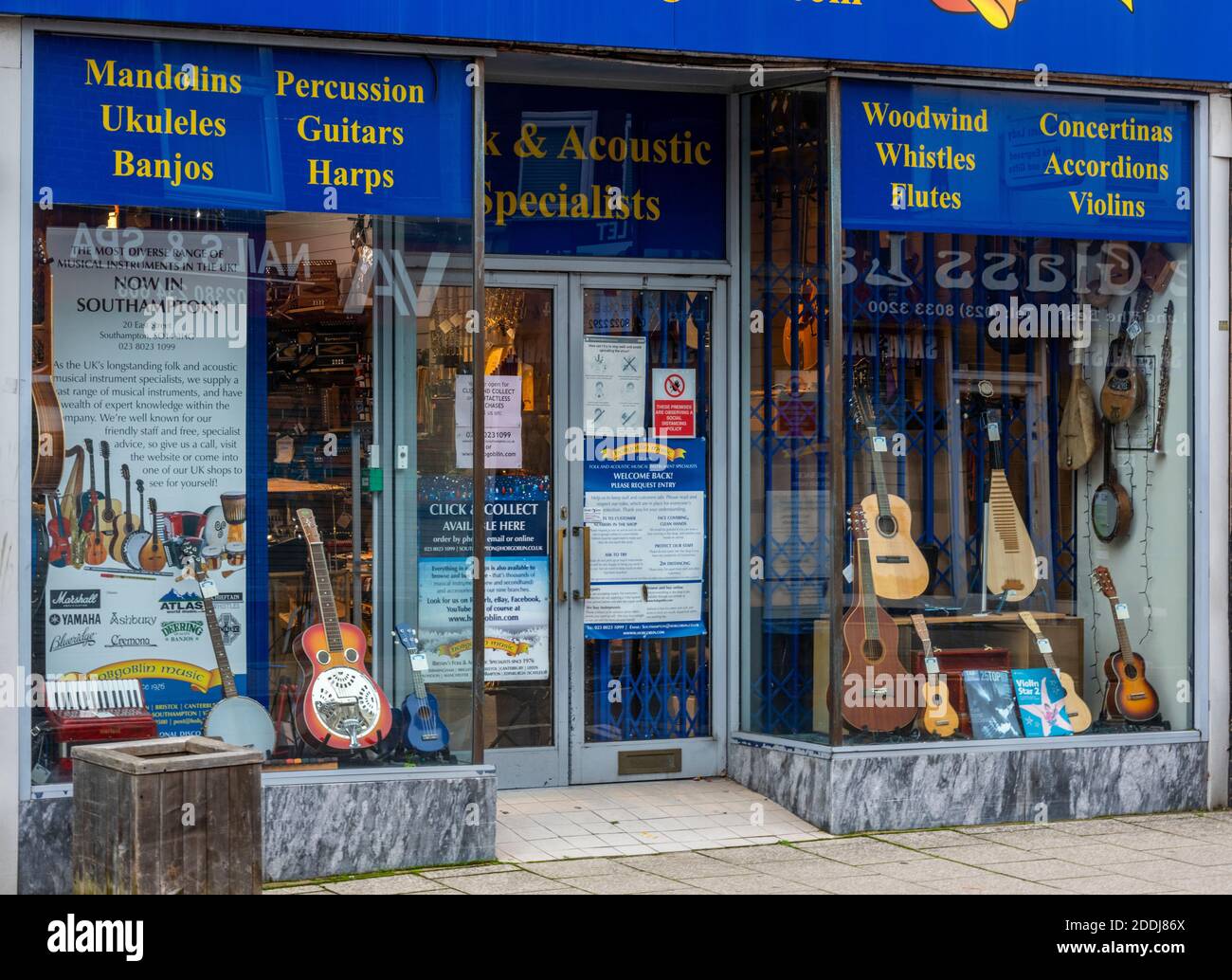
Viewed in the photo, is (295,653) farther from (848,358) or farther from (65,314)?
(848,358)

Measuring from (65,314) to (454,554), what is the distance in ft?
6.38

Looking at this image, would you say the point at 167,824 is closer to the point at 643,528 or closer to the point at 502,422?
the point at 502,422

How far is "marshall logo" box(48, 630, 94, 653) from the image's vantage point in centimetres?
682

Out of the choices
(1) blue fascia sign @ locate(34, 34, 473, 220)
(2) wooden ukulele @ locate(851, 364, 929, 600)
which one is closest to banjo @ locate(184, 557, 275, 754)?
(1) blue fascia sign @ locate(34, 34, 473, 220)

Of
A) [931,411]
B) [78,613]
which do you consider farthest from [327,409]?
[931,411]

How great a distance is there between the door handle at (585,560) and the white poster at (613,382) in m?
0.52

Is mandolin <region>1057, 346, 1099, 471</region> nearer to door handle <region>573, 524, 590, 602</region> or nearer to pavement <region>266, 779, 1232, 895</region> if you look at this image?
pavement <region>266, 779, 1232, 895</region>

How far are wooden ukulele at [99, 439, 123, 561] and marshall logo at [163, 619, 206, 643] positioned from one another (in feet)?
1.20

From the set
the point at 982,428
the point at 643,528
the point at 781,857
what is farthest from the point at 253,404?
the point at 982,428

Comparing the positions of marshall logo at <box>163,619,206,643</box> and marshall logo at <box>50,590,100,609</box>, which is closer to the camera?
marshall logo at <box>50,590,100,609</box>

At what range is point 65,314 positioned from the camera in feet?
22.7

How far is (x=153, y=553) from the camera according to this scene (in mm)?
7137

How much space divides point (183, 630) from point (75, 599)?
478 millimetres

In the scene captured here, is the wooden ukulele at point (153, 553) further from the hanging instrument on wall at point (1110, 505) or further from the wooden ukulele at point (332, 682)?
the hanging instrument on wall at point (1110, 505)
